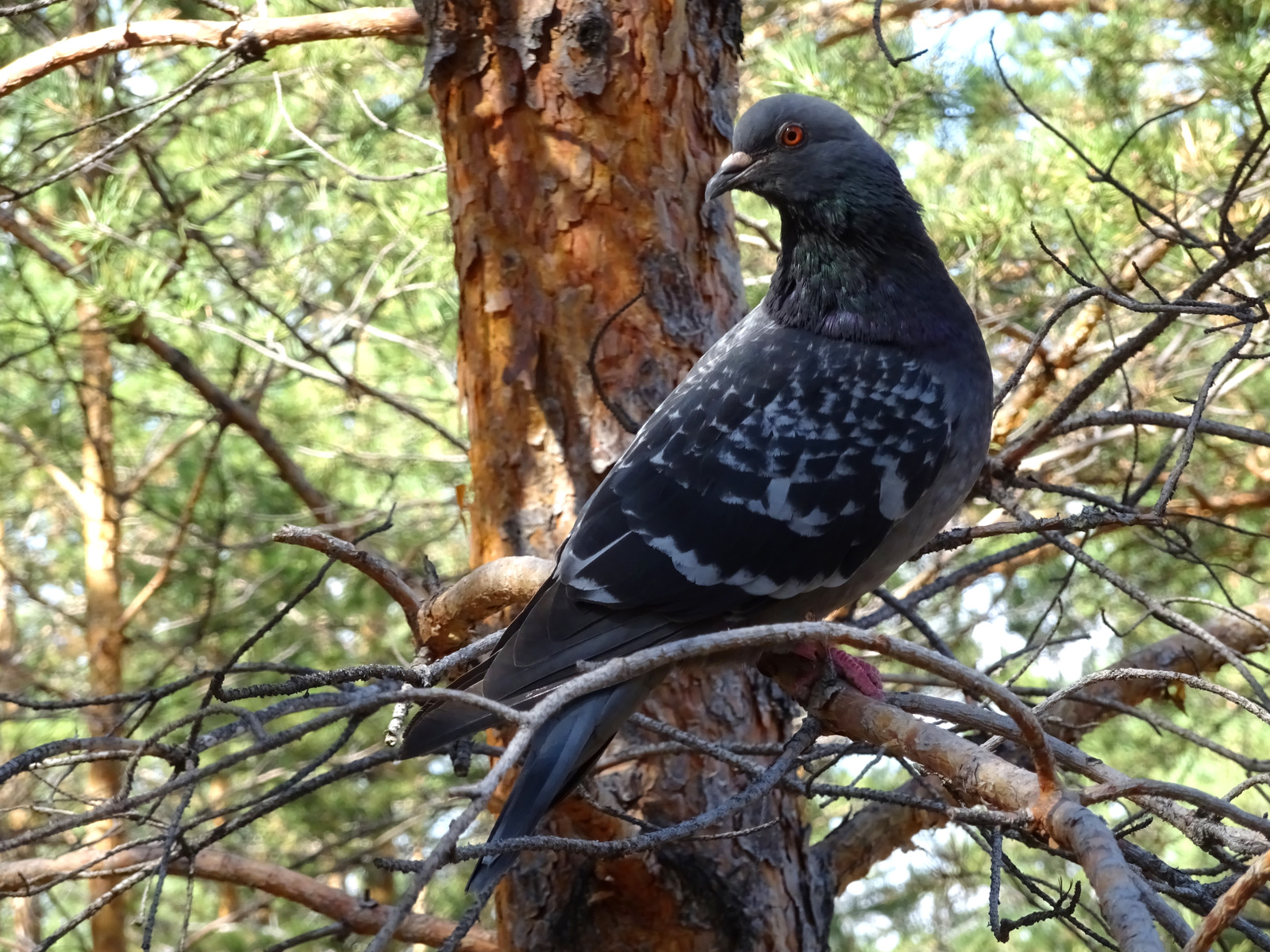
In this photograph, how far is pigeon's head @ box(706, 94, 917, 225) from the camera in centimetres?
322

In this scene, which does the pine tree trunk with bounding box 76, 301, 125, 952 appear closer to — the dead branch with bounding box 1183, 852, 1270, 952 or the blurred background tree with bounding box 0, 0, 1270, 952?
the blurred background tree with bounding box 0, 0, 1270, 952

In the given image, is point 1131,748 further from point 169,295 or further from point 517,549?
point 169,295

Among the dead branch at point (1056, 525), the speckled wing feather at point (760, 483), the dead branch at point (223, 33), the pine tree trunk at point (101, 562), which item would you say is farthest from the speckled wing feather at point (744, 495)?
the pine tree trunk at point (101, 562)

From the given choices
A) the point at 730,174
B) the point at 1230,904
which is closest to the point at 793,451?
the point at 730,174

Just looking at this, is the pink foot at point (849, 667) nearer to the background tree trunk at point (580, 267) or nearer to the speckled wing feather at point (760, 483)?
the speckled wing feather at point (760, 483)

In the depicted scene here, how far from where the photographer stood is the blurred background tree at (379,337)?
4.74 meters

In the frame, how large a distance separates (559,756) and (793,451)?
1053 mm

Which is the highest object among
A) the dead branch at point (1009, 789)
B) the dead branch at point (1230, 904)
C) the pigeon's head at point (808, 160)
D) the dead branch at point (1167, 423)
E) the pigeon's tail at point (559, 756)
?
the pigeon's head at point (808, 160)

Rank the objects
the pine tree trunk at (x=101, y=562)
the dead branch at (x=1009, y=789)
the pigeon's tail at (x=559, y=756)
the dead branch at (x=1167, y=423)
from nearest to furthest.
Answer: the dead branch at (x=1009, y=789), the pigeon's tail at (x=559, y=756), the dead branch at (x=1167, y=423), the pine tree trunk at (x=101, y=562)

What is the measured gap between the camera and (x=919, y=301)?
318 cm

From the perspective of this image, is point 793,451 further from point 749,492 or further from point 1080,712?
point 1080,712

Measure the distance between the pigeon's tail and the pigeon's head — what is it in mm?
1468

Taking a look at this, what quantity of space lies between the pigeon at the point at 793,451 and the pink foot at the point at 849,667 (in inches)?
0.5

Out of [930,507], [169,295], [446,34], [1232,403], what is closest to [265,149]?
[169,295]
